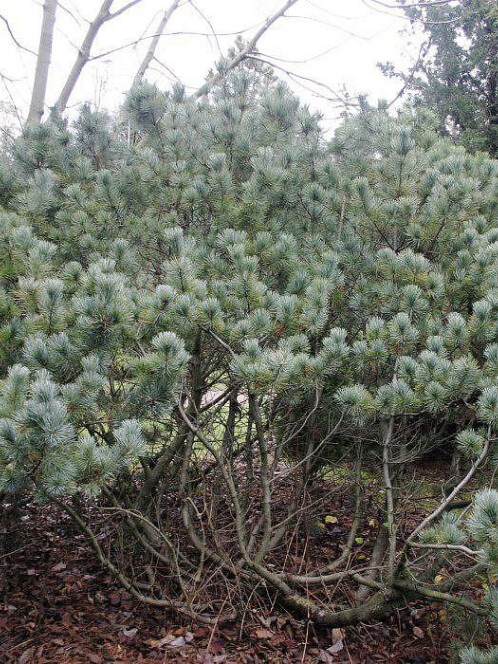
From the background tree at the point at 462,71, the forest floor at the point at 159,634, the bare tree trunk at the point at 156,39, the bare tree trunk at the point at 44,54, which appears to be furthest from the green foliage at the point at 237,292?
the background tree at the point at 462,71

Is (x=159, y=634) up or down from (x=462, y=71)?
down

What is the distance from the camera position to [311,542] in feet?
13.0

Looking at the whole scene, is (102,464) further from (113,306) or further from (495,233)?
(495,233)

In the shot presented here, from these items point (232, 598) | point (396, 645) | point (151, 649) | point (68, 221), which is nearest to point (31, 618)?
point (151, 649)

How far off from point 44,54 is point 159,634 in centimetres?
565

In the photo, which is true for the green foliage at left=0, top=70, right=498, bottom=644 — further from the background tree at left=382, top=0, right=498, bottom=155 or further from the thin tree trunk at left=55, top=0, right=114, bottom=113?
the background tree at left=382, top=0, right=498, bottom=155

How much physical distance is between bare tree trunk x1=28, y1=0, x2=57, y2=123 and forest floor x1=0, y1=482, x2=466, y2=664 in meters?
4.59

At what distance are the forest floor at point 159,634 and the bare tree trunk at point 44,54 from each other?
4593 millimetres

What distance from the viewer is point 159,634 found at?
3016mm

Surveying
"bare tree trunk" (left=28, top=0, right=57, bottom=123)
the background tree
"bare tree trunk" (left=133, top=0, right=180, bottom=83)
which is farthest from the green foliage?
the background tree

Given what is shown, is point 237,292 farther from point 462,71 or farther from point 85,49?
point 462,71

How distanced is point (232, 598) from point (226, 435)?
0.91 m

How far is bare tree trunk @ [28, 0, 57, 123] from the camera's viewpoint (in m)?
5.83

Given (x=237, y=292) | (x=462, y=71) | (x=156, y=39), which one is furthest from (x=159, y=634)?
(x=462, y=71)
